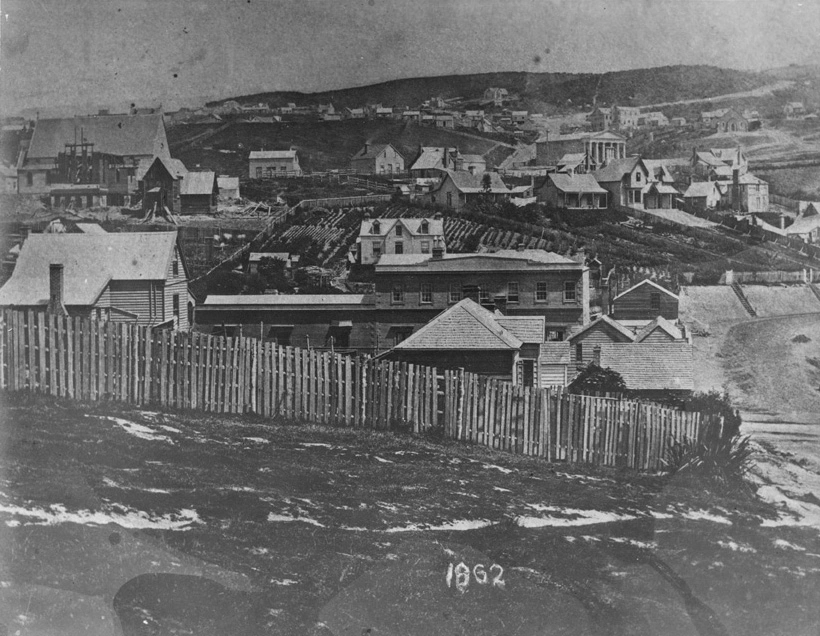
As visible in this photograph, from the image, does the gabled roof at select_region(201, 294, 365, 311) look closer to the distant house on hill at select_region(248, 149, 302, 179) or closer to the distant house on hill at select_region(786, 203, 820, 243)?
the distant house on hill at select_region(248, 149, 302, 179)

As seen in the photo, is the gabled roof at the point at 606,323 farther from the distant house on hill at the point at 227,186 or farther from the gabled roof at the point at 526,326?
the distant house on hill at the point at 227,186

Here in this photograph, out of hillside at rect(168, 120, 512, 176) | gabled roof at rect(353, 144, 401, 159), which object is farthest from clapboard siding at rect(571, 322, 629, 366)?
gabled roof at rect(353, 144, 401, 159)

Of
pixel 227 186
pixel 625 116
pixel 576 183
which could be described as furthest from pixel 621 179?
pixel 227 186

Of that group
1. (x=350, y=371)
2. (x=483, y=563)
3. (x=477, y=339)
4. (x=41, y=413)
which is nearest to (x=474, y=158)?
(x=477, y=339)

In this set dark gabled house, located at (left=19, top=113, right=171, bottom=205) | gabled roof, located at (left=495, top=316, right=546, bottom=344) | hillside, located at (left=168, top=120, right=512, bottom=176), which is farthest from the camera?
dark gabled house, located at (left=19, top=113, right=171, bottom=205)

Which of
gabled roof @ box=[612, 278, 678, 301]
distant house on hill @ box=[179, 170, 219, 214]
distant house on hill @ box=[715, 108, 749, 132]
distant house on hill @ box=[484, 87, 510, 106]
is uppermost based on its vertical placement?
distant house on hill @ box=[484, 87, 510, 106]

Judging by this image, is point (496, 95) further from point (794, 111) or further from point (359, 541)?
point (359, 541)

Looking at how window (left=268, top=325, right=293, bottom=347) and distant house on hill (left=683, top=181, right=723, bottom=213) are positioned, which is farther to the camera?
distant house on hill (left=683, top=181, right=723, bottom=213)
